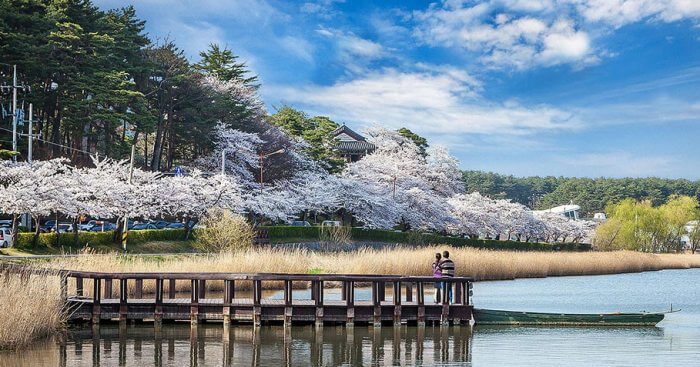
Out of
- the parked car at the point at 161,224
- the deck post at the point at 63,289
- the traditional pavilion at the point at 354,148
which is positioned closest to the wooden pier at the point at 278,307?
the deck post at the point at 63,289

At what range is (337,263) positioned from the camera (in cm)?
4359

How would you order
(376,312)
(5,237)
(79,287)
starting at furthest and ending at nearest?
(5,237)
(79,287)
(376,312)

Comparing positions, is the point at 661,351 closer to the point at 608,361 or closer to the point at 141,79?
the point at 608,361

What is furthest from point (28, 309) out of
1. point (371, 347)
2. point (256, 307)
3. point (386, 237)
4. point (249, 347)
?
point (386, 237)

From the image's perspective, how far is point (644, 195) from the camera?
18575 centimetres

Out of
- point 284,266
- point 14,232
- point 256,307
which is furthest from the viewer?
point 14,232

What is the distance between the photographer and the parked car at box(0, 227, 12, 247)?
52147mm

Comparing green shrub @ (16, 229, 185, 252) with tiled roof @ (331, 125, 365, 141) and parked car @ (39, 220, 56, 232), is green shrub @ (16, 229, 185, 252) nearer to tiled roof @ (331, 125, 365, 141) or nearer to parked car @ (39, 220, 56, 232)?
parked car @ (39, 220, 56, 232)

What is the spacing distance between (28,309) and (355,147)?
303ft

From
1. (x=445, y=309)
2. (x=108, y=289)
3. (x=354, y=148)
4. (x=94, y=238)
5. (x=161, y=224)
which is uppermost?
(x=354, y=148)

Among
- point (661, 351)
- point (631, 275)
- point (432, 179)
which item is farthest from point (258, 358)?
point (432, 179)

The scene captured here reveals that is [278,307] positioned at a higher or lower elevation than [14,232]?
lower

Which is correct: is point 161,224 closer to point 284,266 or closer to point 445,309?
point 284,266

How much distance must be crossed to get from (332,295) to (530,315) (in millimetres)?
13059
